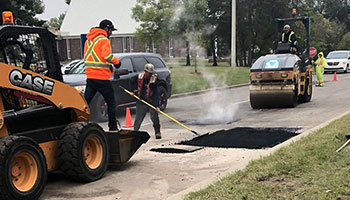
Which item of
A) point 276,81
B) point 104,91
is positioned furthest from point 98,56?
point 276,81

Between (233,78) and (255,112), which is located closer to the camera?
(255,112)

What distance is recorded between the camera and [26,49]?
21.3 feet

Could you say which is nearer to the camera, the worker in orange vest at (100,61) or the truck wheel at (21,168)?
the truck wheel at (21,168)

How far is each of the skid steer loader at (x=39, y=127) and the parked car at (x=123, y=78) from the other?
17.5ft

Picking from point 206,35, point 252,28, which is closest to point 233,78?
point 206,35

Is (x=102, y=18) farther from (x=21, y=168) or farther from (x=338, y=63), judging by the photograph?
(x=21, y=168)

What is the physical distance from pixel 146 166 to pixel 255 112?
276 inches

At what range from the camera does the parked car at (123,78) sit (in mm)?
12656

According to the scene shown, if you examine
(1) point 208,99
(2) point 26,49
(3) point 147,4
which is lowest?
(1) point 208,99

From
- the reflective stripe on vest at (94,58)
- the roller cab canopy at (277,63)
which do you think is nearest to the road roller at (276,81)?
the roller cab canopy at (277,63)

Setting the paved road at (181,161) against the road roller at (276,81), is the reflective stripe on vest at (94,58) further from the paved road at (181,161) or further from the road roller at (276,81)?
the road roller at (276,81)

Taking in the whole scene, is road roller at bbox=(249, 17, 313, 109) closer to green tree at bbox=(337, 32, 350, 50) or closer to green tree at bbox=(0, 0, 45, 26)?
green tree at bbox=(0, 0, 45, 26)

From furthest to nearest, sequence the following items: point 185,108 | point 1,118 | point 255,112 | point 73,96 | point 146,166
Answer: point 185,108 → point 255,112 → point 146,166 → point 73,96 → point 1,118

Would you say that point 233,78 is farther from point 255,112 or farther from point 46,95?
point 46,95
